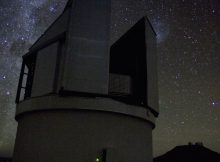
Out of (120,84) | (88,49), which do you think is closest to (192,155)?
(120,84)

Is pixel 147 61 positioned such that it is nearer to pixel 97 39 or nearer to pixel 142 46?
pixel 142 46

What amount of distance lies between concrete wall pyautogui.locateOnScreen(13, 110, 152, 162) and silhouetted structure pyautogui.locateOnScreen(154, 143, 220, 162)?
2465 cm

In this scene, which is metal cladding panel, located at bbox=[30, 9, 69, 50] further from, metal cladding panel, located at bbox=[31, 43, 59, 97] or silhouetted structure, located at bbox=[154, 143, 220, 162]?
silhouetted structure, located at bbox=[154, 143, 220, 162]

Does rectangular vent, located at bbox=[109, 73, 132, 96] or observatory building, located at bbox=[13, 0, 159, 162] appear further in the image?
rectangular vent, located at bbox=[109, 73, 132, 96]

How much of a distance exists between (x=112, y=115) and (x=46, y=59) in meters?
4.91

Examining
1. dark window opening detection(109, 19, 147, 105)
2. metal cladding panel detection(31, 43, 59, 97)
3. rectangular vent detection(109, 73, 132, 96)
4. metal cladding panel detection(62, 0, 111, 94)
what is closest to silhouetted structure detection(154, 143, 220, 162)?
dark window opening detection(109, 19, 147, 105)

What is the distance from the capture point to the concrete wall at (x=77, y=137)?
12.0m

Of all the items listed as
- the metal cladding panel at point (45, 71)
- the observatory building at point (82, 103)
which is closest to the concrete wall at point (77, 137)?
the observatory building at point (82, 103)

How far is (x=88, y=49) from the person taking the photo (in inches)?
515

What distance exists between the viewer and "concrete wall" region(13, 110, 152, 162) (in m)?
12.0

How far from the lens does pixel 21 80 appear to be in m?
15.9

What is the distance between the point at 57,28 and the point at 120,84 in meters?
5.08

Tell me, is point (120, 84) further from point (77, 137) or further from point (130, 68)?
point (77, 137)

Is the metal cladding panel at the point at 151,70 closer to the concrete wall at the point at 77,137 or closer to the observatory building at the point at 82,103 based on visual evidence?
the observatory building at the point at 82,103
